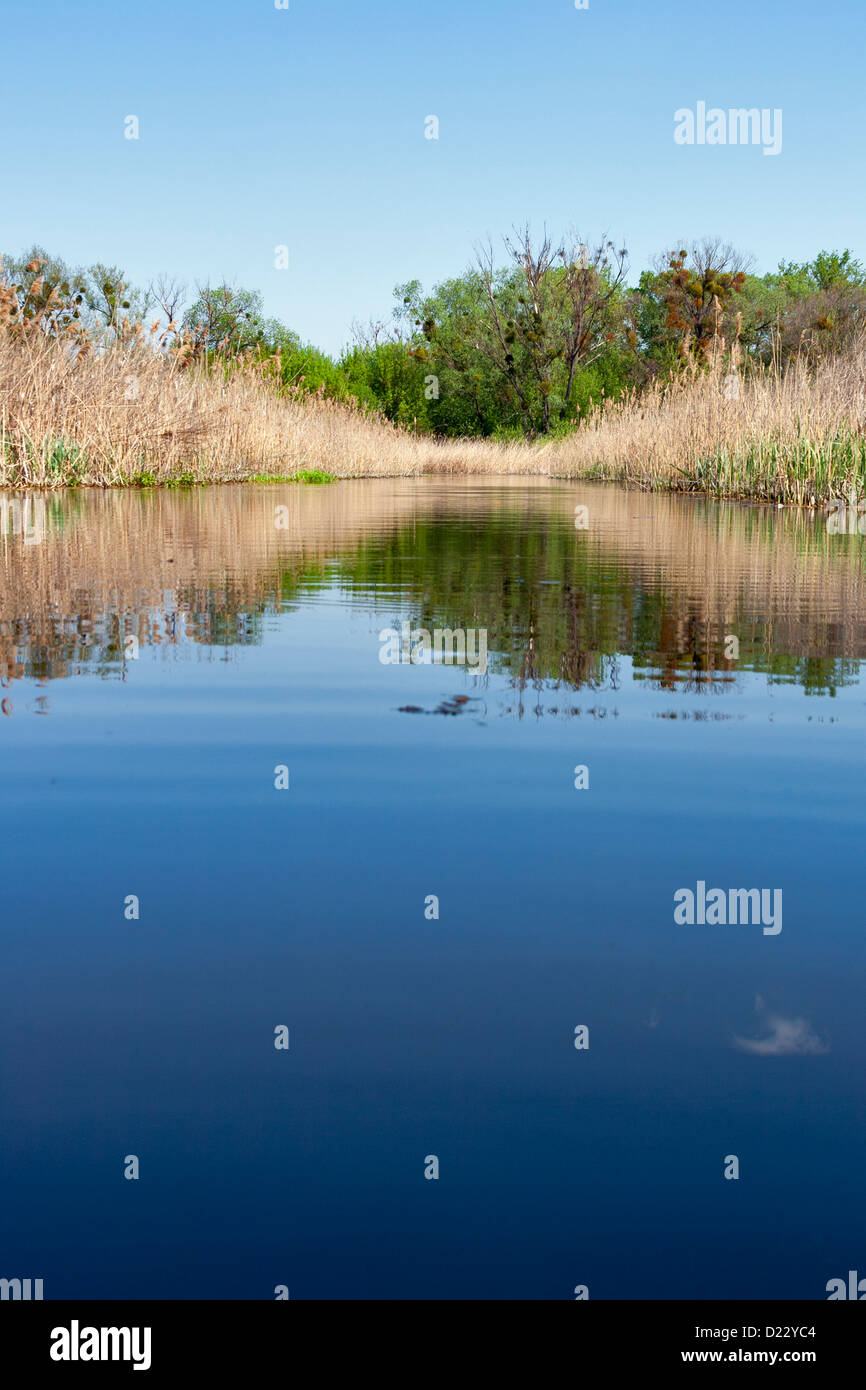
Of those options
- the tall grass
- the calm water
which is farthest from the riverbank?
the calm water

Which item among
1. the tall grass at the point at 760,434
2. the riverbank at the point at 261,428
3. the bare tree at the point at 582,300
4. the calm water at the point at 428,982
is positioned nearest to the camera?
the calm water at the point at 428,982

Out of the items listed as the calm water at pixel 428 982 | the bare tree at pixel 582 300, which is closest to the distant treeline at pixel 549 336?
the bare tree at pixel 582 300

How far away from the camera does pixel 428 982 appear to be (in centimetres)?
271

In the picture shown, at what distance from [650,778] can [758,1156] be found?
226 cm

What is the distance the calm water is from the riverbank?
634 inches

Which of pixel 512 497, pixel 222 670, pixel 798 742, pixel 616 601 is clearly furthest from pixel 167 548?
pixel 512 497

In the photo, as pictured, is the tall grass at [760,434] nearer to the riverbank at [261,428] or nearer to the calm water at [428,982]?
the riverbank at [261,428]

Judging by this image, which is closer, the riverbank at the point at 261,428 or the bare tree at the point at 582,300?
the riverbank at the point at 261,428

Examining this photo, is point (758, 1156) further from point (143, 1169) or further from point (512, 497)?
point (512, 497)

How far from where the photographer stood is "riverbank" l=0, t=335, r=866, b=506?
21.3 m

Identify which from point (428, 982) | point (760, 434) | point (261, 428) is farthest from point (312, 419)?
point (428, 982)

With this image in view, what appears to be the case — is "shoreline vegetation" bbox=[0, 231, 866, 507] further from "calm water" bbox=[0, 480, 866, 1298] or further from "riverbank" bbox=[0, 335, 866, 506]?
"calm water" bbox=[0, 480, 866, 1298]

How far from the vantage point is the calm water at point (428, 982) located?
1.98 meters

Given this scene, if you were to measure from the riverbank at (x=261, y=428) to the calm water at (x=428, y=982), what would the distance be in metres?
16.1
